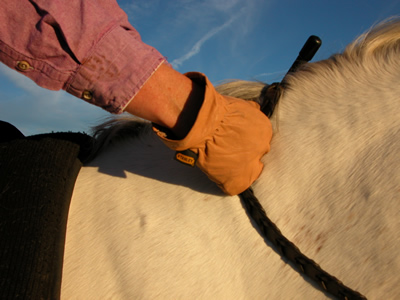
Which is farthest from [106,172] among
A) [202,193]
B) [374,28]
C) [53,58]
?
[374,28]

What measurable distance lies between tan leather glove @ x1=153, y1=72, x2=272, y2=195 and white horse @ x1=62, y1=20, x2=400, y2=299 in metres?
0.08

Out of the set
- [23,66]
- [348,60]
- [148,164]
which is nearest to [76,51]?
[23,66]

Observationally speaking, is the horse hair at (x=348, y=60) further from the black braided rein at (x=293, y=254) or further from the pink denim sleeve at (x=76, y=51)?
the pink denim sleeve at (x=76, y=51)

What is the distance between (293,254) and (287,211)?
115 mm

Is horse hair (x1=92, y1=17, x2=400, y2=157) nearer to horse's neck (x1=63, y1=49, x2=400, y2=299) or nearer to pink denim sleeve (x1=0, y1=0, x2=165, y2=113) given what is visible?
horse's neck (x1=63, y1=49, x2=400, y2=299)

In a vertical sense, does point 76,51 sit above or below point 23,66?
above

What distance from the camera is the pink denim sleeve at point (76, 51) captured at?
677mm

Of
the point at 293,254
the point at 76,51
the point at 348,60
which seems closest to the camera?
the point at 76,51

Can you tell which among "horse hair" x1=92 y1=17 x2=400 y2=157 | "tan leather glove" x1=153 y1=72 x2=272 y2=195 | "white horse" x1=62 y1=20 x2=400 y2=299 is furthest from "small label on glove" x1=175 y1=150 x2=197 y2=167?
"horse hair" x1=92 y1=17 x2=400 y2=157

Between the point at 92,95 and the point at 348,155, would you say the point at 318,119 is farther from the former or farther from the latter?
the point at 92,95

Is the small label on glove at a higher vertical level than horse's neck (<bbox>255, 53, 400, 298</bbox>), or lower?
lower

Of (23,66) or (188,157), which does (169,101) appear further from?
(23,66)

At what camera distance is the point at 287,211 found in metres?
0.86

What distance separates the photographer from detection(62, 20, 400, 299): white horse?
77 centimetres
